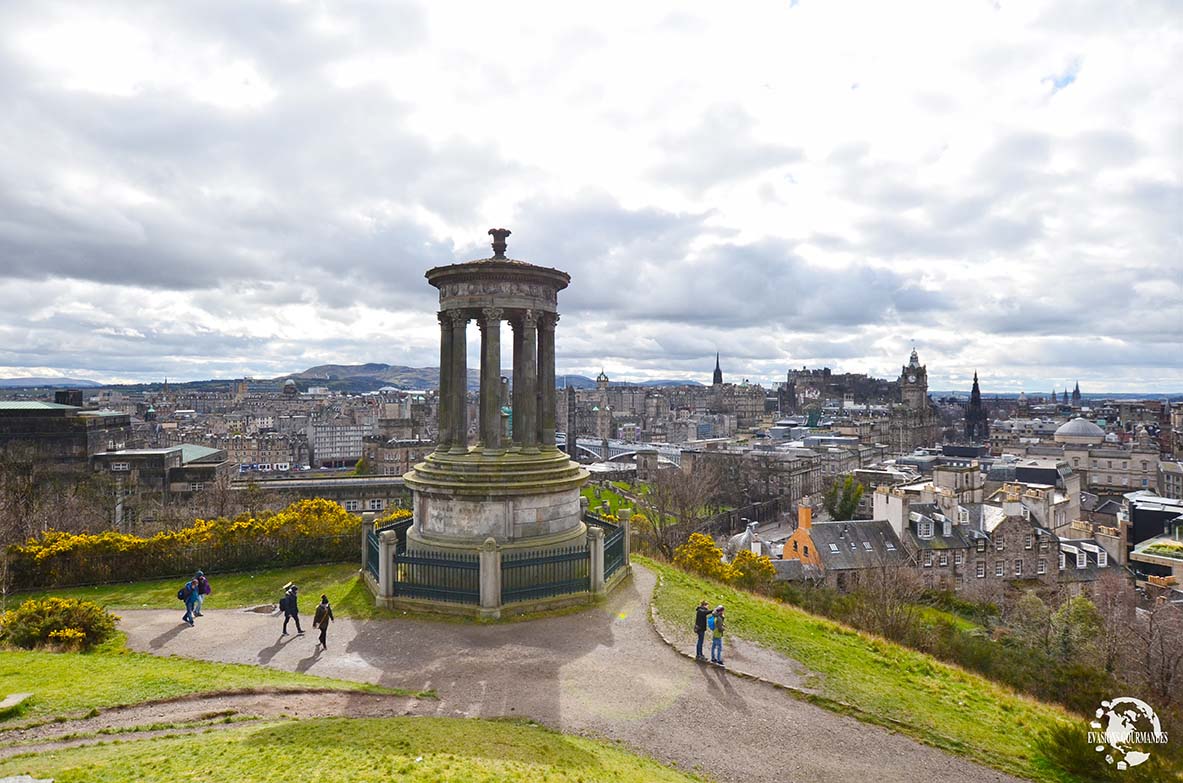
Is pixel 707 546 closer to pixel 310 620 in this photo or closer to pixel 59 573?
pixel 310 620

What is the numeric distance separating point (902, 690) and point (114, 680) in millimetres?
15876

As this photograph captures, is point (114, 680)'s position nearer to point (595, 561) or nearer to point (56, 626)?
point (56, 626)

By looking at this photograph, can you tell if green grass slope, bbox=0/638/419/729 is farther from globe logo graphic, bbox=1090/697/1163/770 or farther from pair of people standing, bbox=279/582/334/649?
globe logo graphic, bbox=1090/697/1163/770

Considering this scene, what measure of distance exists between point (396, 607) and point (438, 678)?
16.2 ft

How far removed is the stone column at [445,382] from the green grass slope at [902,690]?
26.9 feet

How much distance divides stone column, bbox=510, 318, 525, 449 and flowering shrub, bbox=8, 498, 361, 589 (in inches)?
343

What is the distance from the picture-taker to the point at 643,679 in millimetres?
13000

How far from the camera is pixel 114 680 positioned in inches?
477

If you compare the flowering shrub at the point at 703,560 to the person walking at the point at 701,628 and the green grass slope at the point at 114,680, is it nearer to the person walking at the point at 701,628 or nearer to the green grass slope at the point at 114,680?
the person walking at the point at 701,628

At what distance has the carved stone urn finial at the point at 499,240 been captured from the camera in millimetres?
20406

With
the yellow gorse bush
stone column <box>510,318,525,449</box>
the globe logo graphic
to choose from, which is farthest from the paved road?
stone column <box>510,318,525,449</box>

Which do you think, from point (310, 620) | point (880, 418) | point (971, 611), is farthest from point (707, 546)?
point (880, 418)

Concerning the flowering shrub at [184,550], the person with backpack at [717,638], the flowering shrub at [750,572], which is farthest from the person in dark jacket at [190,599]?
the flowering shrub at [750,572]

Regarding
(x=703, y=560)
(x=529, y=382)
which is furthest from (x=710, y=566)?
(x=529, y=382)
